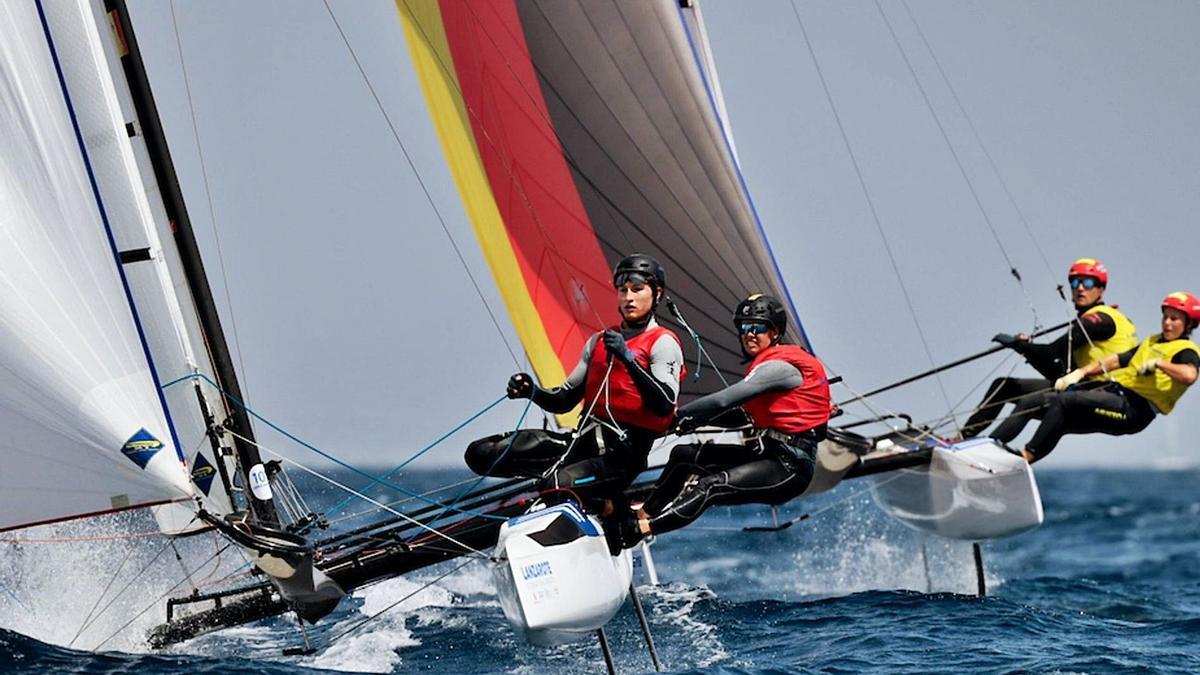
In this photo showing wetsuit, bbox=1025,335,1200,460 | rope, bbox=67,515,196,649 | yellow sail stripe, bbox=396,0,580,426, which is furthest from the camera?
yellow sail stripe, bbox=396,0,580,426

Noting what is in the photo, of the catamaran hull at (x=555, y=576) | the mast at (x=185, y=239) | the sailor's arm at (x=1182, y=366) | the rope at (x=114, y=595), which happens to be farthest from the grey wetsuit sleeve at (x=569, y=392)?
the sailor's arm at (x=1182, y=366)

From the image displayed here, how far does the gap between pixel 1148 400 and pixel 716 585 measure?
269 cm

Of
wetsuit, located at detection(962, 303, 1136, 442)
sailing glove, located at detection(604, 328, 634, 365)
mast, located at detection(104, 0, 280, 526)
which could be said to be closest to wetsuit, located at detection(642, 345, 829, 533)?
sailing glove, located at detection(604, 328, 634, 365)

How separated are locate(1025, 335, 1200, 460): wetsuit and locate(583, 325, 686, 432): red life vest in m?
2.69

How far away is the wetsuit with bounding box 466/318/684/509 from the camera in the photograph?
5480 millimetres

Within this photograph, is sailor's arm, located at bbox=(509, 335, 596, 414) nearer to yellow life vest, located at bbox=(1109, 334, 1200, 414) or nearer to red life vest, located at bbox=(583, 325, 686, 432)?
red life vest, located at bbox=(583, 325, 686, 432)

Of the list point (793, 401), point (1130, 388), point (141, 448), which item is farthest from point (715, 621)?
point (141, 448)

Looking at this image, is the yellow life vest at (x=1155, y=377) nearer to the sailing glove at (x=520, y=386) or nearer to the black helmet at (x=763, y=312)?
the black helmet at (x=763, y=312)

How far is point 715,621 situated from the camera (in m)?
7.20

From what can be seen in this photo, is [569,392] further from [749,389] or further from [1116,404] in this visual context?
[1116,404]

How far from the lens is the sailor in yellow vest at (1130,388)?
24.4ft

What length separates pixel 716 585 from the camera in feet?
29.8

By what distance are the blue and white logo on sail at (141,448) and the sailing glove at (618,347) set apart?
1.49 metres

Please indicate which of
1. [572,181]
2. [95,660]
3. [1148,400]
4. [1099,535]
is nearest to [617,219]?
[572,181]
